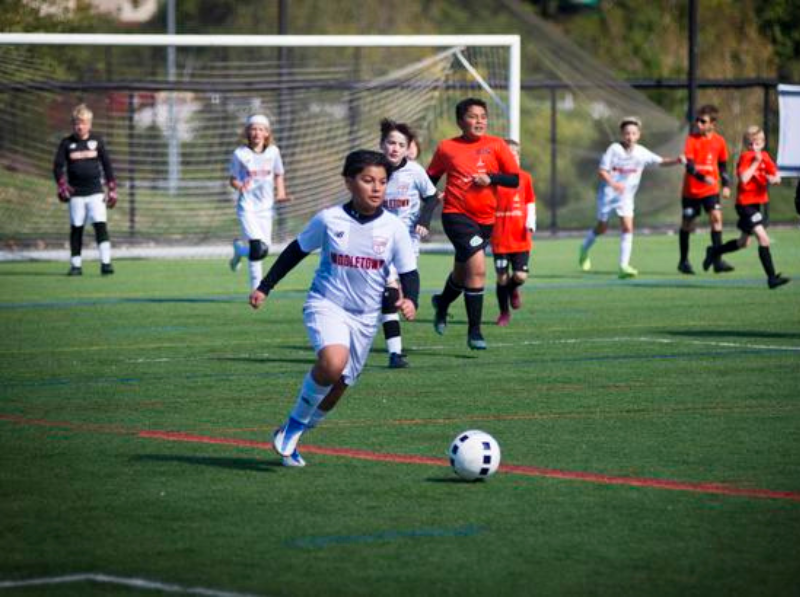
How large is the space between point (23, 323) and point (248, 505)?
10.3 metres

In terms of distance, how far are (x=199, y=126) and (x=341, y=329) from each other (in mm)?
22111

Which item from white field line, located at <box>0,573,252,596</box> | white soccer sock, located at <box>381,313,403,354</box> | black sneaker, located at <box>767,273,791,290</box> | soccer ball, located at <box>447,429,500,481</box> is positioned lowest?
white field line, located at <box>0,573,252,596</box>

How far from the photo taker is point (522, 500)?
8516 mm

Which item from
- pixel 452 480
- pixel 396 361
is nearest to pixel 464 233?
pixel 396 361

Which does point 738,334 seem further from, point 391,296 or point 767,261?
point 391,296

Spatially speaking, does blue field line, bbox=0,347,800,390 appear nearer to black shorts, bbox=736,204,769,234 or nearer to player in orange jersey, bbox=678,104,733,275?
black shorts, bbox=736,204,769,234

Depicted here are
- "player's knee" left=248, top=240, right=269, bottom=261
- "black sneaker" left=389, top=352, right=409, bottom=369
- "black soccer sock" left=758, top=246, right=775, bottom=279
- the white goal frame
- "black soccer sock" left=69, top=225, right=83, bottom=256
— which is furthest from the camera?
"black soccer sock" left=69, top=225, right=83, bottom=256

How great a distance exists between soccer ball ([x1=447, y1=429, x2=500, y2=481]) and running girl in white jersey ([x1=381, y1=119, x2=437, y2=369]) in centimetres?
471

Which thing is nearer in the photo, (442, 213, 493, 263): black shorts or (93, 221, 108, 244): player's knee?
(442, 213, 493, 263): black shorts

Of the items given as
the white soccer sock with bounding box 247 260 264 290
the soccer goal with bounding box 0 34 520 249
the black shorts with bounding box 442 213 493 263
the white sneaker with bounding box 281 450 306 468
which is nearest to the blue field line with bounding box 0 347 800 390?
the black shorts with bounding box 442 213 493 263

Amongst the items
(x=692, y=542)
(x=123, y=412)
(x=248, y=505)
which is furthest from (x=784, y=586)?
(x=123, y=412)

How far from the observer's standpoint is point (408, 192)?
15367 mm

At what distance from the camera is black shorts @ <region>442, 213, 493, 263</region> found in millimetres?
15227

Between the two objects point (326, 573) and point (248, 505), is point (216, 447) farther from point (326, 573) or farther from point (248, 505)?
point (326, 573)
